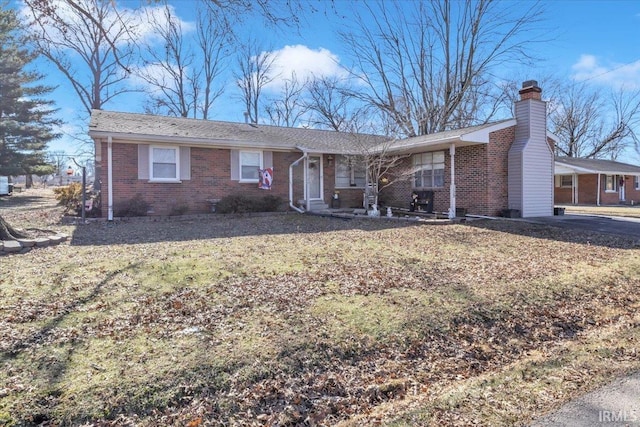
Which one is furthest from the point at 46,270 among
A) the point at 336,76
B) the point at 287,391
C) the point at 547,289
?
the point at 336,76

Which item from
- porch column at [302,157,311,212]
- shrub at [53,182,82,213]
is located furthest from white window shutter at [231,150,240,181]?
shrub at [53,182,82,213]

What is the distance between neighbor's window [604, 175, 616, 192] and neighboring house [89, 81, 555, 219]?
17428 mm

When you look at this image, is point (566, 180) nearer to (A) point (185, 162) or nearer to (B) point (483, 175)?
(B) point (483, 175)

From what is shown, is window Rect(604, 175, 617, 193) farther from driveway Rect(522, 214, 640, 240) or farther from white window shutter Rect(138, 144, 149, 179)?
white window shutter Rect(138, 144, 149, 179)

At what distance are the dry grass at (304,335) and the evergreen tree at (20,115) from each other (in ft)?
82.1

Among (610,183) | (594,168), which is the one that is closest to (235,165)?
(594,168)

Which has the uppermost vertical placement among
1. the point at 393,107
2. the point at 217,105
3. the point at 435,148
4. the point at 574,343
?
the point at 217,105

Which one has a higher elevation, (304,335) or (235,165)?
(235,165)

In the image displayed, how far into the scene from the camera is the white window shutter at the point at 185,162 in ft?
43.7

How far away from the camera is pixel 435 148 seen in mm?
14391

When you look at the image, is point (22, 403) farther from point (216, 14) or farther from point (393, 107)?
point (393, 107)

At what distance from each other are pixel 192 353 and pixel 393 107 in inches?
888

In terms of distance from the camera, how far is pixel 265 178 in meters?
14.6

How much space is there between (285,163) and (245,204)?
2621 millimetres
